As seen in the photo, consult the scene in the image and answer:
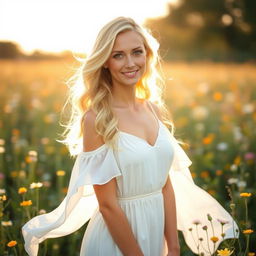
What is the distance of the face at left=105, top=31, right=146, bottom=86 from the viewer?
2234 millimetres

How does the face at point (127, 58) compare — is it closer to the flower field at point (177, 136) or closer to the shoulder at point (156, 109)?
the shoulder at point (156, 109)

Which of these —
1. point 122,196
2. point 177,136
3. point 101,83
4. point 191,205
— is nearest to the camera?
point 122,196

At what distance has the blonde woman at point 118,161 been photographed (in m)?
2.18

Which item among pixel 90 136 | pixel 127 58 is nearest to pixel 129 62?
pixel 127 58

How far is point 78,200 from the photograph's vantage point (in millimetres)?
2326

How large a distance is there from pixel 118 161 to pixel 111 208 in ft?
0.80

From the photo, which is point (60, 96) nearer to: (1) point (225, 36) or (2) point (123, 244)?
(2) point (123, 244)

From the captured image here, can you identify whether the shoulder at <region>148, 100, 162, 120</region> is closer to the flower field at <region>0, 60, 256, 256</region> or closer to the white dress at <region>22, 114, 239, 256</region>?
the white dress at <region>22, 114, 239, 256</region>

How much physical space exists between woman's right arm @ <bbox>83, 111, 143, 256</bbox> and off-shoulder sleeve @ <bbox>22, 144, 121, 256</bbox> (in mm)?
51

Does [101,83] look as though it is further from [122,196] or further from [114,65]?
[122,196]

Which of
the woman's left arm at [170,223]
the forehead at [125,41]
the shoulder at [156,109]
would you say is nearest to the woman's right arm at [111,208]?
the woman's left arm at [170,223]

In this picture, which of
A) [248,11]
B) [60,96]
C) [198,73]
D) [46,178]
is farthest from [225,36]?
[46,178]

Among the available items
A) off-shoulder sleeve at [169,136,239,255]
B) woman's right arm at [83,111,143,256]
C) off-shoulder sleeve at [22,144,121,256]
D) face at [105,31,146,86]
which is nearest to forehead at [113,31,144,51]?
face at [105,31,146,86]

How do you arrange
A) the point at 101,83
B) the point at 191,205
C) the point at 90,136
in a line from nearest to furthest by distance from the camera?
the point at 90,136, the point at 101,83, the point at 191,205
